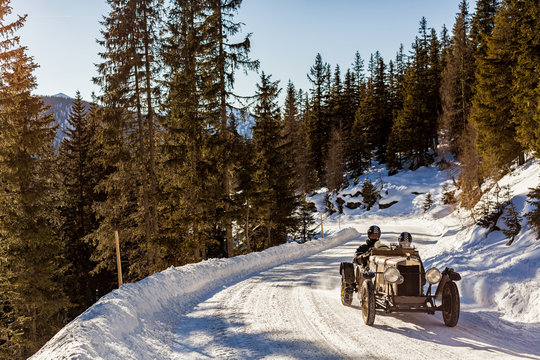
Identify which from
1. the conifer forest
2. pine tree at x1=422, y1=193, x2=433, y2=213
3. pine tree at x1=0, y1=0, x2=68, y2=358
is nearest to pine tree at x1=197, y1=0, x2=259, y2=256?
the conifer forest

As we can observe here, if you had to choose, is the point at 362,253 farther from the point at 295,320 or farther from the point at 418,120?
the point at 418,120

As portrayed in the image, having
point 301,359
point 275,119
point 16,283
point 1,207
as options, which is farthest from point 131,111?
point 301,359

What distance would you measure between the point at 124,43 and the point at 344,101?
55.5 m

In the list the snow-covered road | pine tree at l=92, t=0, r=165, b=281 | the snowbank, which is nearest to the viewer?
the snowbank

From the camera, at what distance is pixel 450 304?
6.49 meters

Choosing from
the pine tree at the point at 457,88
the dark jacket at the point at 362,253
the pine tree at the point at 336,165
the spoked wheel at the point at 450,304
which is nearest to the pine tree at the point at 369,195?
the pine tree at the point at 336,165

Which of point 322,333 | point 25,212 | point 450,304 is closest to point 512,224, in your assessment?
point 450,304

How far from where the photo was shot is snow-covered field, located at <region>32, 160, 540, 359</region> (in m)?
5.41

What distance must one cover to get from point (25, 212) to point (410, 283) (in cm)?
1754

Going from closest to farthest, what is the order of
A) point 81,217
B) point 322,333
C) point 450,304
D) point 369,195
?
point 322,333 < point 450,304 < point 81,217 < point 369,195

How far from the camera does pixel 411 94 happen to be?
176 ft

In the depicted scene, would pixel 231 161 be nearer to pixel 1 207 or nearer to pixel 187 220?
pixel 187 220

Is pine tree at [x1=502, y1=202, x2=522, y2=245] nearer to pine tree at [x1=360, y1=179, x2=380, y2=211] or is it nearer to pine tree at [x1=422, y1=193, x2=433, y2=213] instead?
pine tree at [x1=422, y1=193, x2=433, y2=213]

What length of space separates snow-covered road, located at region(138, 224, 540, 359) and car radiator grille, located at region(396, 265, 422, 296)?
1.94 feet
